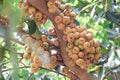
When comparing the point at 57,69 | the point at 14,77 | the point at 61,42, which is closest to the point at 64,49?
the point at 61,42

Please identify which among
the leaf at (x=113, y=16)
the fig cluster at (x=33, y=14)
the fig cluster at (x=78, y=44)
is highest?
the leaf at (x=113, y=16)

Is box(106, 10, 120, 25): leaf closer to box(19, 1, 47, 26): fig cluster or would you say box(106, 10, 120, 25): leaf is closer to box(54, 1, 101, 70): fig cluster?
box(54, 1, 101, 70): fig cluster

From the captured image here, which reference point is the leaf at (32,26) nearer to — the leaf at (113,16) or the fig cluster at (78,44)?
the fig cluster at (78,44)

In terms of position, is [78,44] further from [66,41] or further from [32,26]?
[32,26]

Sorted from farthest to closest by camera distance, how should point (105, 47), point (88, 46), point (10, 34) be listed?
1. point (105, 47)
2. point (88, 46)
3. point (10, 34)

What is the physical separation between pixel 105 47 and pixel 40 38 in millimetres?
283

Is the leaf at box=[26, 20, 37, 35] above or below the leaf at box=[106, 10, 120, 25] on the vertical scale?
below

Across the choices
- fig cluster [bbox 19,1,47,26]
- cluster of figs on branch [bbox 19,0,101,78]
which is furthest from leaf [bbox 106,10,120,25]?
fig cluster [bbox 19,1,47,26]

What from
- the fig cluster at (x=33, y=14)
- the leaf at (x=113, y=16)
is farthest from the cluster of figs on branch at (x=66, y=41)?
the leaf at (x=113, y=16)

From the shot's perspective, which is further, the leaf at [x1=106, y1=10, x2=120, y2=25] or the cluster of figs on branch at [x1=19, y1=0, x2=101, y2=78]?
the leaf at [x1=106, y1=10, x2=120, y2=25]

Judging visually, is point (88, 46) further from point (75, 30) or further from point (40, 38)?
point (40, 38)

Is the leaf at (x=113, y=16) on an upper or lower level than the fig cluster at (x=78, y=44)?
upper

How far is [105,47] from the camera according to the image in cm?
109

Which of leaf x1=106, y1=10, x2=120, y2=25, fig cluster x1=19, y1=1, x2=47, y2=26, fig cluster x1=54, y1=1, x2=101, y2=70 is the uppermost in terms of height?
leaf x1=106, y1=10, x2=120, y2=25
